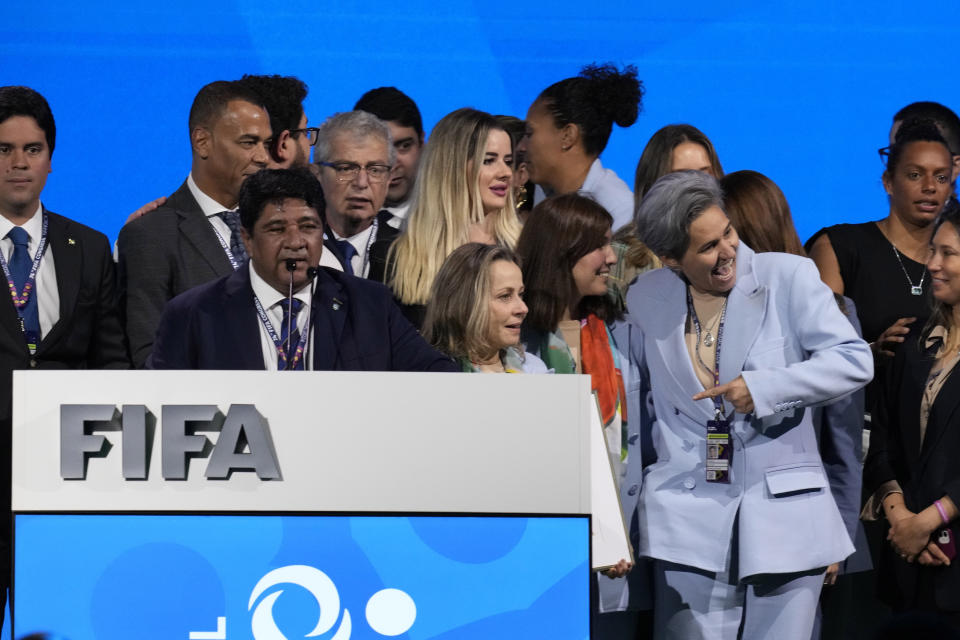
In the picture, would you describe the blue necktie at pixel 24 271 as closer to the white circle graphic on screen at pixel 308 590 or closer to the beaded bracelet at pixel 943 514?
the white circle graphic on screen at pixel 308 590

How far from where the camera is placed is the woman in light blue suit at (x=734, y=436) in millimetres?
3205

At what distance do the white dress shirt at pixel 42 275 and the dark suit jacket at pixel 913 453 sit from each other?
2.22 m

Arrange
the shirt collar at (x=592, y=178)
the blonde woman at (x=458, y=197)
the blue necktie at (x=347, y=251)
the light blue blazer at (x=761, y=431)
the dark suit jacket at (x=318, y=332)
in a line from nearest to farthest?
the dark suit jacket at (x=318, y=332) < the light blue blazer at (x=761, y=431) < the blonde woman at (x=458, y=197) < the blue necktie at (x=347, y=251) < the shirt collar at (x=592, y=178)

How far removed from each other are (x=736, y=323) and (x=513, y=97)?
102 inches

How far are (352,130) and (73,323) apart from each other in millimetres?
1009

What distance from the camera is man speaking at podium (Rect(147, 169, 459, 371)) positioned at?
2906mm

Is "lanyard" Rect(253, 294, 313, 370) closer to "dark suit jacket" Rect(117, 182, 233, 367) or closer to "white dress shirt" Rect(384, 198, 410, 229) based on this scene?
"dark suit jacket" Rect(117, 182, 233, 367)

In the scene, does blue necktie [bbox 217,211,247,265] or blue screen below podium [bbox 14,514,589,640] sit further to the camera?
blue necktie [bbox 217,211,247,265]

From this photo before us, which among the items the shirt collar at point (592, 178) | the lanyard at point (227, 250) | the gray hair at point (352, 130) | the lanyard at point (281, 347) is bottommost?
the lanyard at point (281, 347)

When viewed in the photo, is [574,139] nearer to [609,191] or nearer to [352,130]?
[609,191]

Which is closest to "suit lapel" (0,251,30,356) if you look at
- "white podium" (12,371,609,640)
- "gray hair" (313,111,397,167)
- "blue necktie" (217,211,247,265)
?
"blue necktie" (217,211,247,265)

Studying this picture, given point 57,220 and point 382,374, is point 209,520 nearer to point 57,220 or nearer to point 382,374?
point 382,374

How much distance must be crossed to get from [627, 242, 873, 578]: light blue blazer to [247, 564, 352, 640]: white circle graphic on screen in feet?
3.81

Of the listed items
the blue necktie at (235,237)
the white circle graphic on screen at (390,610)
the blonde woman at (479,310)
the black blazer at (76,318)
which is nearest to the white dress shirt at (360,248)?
the blue necktie at (235,237)
